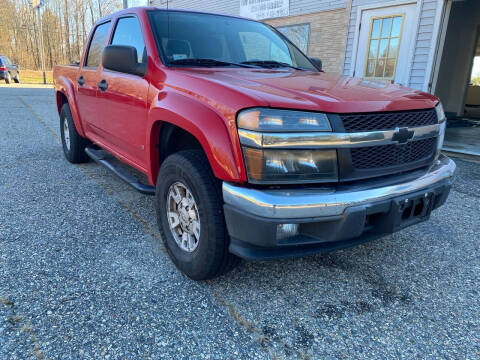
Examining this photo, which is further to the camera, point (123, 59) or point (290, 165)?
point (123, 59)

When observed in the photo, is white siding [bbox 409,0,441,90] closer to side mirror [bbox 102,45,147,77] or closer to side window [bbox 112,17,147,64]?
side window [bbox 112,17,147,64]

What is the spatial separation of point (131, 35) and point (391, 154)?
2.36 metres

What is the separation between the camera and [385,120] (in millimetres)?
2012

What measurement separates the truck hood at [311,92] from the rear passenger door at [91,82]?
1696 millimetres

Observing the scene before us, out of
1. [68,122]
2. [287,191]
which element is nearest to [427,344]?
[287,191]

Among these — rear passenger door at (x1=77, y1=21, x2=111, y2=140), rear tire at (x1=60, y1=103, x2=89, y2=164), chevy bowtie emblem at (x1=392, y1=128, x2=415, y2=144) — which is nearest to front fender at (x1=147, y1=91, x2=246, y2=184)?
chevy bowtie emblem at (x1=392, y1=128, x2=415, y2=144)

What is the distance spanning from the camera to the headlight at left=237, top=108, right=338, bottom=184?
1.76 metres

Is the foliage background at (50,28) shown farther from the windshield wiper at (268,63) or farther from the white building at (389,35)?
the windshield wiper at (268,63)

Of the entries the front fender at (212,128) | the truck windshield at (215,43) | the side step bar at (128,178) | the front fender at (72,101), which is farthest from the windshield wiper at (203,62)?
the front fender at (72,101)

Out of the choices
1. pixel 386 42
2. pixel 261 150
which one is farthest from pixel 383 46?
pixel 261 150

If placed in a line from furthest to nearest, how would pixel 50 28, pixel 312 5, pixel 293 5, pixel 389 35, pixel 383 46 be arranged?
pixel 50 28 < pixel 293 5 < pixel 312 5 < pixel 383 46 < pixel 389 35

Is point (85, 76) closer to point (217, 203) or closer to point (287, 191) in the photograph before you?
point (217, 203)

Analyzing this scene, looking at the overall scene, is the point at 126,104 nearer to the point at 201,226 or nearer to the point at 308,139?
the point at 201,226

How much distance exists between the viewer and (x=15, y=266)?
241cm
